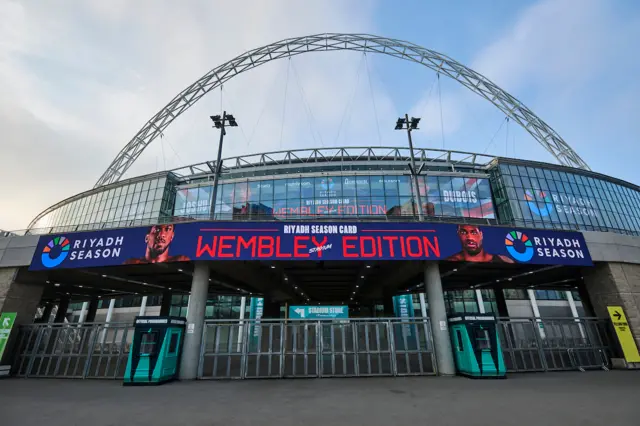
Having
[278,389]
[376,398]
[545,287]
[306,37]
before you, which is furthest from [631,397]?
[306,37]

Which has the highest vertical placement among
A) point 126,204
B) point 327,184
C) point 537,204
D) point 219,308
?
point 126,204

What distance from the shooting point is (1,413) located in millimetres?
8281

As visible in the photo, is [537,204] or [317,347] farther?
[537,204]

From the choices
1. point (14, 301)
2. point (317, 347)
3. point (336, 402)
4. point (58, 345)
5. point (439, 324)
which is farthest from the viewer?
point (14, 301)

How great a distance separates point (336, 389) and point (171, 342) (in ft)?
26.9

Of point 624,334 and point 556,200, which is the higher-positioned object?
point 556,200

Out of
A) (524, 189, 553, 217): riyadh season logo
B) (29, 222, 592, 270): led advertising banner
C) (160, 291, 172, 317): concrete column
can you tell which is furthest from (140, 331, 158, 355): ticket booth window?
(524, 189, 553, 217): riyadh season logo

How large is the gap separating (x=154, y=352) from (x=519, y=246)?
64.5 ft

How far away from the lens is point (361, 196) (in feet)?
135

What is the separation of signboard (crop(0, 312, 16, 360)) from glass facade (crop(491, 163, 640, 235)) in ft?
162

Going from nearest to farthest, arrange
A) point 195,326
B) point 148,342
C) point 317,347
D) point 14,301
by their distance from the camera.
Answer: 1. point 148,342
2. point 195,326
3. point 317,347
4. point 14,301

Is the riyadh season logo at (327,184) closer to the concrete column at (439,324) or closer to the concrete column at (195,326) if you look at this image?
the concrete column at (439,324)

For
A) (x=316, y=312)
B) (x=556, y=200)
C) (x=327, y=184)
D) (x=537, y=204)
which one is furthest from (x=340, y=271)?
(x=556, y=200)

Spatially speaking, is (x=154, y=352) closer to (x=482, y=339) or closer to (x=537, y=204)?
(x=482, y=339)
